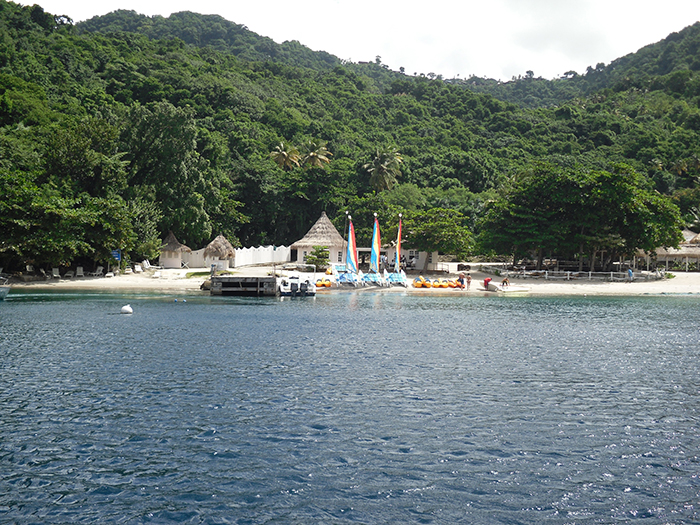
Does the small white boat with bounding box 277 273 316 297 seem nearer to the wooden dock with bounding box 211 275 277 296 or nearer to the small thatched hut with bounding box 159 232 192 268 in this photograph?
the wooden dock with bounding box 211 275 277 296

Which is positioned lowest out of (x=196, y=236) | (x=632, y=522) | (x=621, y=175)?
(x=632, y=522)

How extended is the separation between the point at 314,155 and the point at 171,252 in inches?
1087

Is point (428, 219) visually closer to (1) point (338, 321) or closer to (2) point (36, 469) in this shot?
(1) point (338, 321)

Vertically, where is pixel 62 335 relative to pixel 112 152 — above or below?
below

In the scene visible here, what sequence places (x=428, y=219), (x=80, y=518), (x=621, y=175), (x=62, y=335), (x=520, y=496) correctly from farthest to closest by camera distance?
1. (x=428, y=219)
2. (x=621, y=175)
3. (x=62, y=335)
4. (x=520, y=496)
5. (x=80, y=518)

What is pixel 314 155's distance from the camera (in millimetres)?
72875

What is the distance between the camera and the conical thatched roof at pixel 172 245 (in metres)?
50.4

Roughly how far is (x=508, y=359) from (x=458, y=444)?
8723 mm

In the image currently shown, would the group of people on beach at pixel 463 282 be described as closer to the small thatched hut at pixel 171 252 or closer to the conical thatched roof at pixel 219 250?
the conical thatched roof at pixel 219 250

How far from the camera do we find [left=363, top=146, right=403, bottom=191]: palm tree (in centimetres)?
6675

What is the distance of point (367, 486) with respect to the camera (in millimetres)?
9281

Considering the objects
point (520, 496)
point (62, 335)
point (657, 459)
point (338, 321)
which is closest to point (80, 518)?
point (520, 496)

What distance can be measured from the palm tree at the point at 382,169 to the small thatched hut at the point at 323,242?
14482 millimetres

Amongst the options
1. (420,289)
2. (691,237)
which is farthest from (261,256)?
(691,237)
